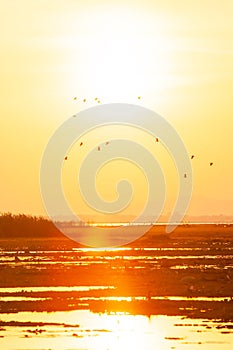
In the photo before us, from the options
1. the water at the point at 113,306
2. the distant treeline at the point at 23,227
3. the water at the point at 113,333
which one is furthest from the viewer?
the distant treeline at the point at 23,227

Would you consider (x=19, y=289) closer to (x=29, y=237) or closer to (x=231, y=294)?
(x=231, y=294)

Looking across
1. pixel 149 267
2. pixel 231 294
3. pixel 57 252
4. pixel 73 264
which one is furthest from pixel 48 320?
pixel 57 252

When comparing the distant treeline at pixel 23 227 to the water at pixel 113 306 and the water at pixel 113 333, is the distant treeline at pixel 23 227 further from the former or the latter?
the water at pixel 113 333

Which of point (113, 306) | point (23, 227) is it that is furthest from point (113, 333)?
point (23, 227)

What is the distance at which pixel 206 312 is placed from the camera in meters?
29.2

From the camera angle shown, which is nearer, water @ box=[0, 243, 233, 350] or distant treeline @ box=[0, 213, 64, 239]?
water @ box=[0, 243, 233, 350]

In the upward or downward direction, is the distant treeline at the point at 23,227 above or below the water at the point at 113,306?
above

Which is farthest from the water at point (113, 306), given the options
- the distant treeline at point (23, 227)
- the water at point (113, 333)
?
the distant treeline at point (23, 227)

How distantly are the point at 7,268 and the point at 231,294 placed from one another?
15486mm

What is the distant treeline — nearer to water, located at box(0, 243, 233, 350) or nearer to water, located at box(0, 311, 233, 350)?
water, located at box(0, 243, 233, 350)

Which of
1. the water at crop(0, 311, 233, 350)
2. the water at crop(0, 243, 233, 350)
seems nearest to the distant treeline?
the water at crop(0, 243, 233, 350)

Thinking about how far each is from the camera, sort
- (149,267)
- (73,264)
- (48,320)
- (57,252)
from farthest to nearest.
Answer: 1. (57,252)
2. (73,264)
3. (149,267)
4. (48,320)

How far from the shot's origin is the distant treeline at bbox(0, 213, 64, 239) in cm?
9312

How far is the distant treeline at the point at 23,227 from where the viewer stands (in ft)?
306
